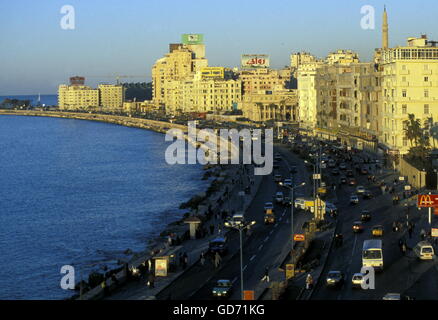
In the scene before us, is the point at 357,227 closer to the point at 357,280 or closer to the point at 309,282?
the point at 309,282

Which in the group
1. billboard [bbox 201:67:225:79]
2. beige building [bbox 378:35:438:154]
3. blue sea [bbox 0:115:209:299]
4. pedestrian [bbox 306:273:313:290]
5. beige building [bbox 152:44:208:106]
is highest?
beige building [bbox 152:44:208:106]

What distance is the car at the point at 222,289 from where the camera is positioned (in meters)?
20.6

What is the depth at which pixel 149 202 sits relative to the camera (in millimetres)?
54344

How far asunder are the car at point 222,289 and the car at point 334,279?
2.55m

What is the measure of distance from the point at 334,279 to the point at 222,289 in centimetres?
289

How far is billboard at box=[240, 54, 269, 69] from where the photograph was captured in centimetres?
16612

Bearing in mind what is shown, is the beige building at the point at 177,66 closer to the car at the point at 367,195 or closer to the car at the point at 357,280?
the car at the point at 367,195

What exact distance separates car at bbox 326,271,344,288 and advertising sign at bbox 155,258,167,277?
17.1ft

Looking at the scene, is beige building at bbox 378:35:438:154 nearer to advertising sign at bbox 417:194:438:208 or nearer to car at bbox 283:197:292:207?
car at bbox 283:197:292:207

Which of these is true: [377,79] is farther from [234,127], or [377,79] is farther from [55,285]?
[234,127]

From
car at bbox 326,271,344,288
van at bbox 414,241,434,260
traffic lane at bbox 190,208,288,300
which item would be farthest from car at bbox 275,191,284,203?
car at bbox 326,271,344,288

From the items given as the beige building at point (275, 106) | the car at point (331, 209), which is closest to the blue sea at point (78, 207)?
the car at point (331, 209)

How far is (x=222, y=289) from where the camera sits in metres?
20.7
